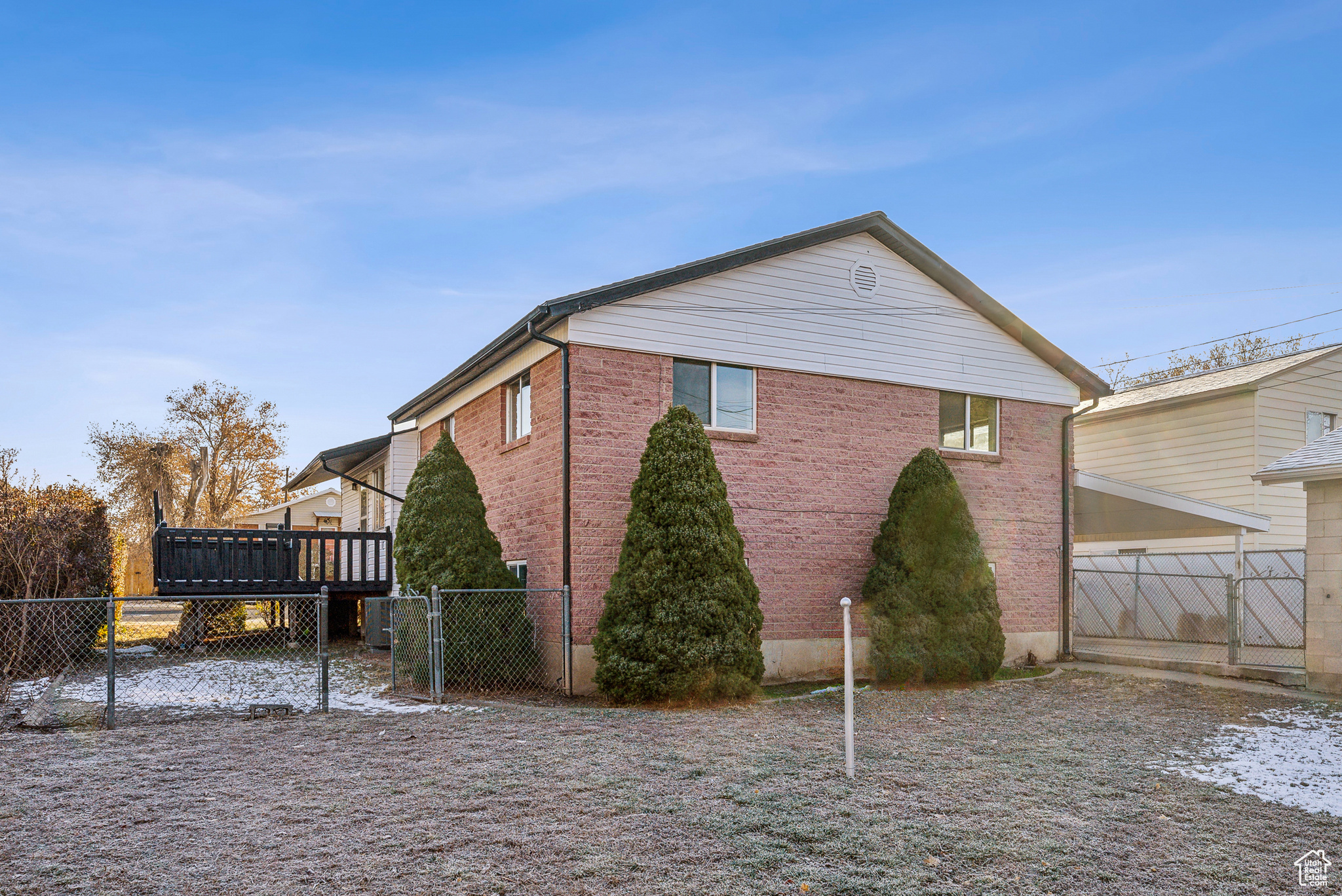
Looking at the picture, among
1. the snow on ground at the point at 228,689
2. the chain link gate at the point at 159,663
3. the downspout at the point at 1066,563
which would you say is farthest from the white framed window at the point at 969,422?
the chain link gate at the point at 159,663

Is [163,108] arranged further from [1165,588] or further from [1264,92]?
[1165,588]

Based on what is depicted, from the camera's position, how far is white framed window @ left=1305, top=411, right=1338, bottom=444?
742 inches

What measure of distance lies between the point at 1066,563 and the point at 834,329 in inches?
241

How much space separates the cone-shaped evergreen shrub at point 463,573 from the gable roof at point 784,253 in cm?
217

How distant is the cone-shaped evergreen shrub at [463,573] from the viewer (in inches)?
456

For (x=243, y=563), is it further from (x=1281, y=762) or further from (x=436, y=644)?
(x=1281, y=762)

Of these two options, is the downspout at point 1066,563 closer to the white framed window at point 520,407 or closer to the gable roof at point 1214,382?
the gable roof at point 1214,382

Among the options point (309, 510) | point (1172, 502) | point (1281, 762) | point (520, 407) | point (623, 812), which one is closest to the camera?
point (623, 812)

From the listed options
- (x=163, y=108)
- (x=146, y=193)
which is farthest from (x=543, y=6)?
(x=146, y=193)

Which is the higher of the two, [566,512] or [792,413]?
[792,413]

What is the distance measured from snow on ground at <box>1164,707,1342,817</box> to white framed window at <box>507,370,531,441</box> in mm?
9087

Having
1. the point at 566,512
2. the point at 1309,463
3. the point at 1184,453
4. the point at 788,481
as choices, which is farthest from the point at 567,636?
the point at 1184,453

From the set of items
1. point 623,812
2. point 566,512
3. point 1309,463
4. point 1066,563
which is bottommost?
point 623,812

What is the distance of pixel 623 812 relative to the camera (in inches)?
233
